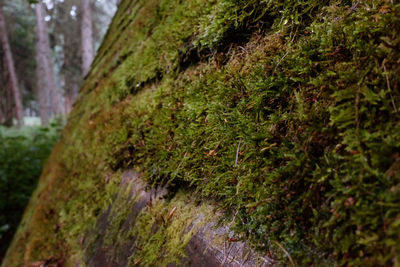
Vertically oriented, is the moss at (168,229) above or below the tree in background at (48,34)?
below

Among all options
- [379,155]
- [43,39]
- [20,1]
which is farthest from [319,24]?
[20,1]

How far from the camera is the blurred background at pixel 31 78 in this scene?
705 centimetres

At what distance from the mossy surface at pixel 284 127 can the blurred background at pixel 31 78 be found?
420 centimetres

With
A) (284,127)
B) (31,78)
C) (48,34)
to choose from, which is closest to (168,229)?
(284,127)

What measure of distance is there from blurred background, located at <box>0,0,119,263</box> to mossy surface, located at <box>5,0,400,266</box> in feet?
13.8

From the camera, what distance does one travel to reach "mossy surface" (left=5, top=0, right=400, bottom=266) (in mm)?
588

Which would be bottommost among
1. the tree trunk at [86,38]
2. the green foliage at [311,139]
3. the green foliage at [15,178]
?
the green foliage at [15,178]

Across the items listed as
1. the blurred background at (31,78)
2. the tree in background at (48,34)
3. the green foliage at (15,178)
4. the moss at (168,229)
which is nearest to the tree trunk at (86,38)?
the blurred background at (31,78)

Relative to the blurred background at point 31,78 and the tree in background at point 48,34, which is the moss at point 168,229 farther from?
the tree in background at point 48,34

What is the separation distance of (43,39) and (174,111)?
819 inches

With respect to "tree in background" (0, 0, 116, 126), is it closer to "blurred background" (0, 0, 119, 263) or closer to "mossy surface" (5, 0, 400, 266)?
"blurred background" (0, 0, 119, 263)

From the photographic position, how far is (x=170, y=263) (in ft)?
3.34

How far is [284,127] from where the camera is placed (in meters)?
0.82

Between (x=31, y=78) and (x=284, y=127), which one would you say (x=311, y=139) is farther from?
(x=31, y=78)
